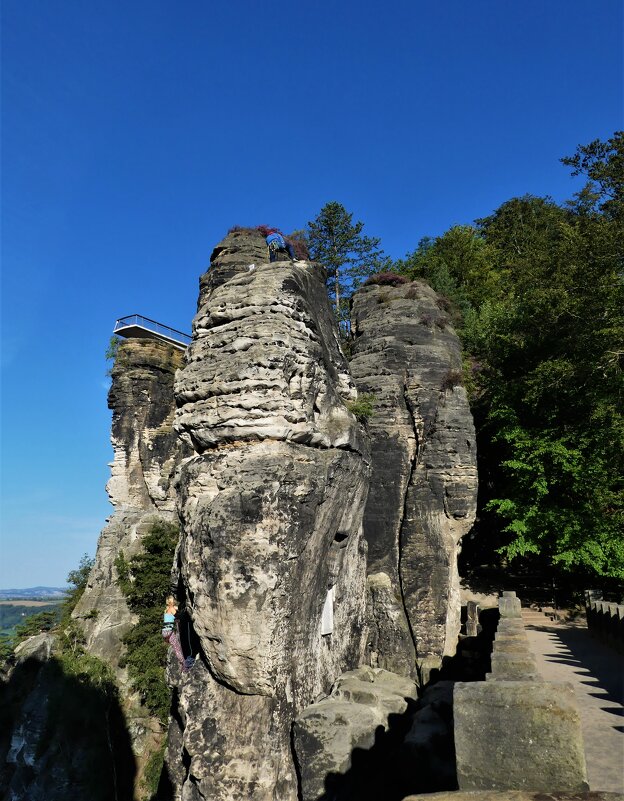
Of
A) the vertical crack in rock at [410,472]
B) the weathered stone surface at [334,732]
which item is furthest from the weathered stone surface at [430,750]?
the vertical crack in rock at [410,472]

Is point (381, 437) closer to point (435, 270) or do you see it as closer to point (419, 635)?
point (419, 635)

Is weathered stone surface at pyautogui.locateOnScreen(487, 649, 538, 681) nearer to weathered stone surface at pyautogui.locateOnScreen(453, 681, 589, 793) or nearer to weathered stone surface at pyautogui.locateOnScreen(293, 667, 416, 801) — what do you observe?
weathered stone surface at pyautogui.locateOnScreen(453, 681, 589, 793)

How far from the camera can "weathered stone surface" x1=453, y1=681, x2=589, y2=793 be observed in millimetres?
3934

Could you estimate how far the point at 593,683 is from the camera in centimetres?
872

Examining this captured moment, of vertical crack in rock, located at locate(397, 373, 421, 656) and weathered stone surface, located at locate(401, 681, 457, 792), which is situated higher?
vertical crack in rock, located at locate(397, 373, 421, 656)

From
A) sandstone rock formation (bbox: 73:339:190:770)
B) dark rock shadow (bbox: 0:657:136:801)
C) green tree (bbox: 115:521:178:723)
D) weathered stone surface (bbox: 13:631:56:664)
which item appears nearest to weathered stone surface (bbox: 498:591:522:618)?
sandstone rock formation (bbox: 73:339:190:770)

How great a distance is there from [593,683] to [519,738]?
5.85 meters

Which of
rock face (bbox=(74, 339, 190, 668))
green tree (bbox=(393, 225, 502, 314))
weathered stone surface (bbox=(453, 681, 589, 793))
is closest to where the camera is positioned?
weathered stone surface (bbox=(453, 681, 589, 793))

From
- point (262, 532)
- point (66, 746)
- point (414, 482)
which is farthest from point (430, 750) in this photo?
point (66, 746)

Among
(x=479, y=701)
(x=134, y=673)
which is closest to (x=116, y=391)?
(x=134, y=673)

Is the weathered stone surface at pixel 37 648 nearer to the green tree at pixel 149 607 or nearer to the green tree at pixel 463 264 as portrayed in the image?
the green tree at pixel 149 607

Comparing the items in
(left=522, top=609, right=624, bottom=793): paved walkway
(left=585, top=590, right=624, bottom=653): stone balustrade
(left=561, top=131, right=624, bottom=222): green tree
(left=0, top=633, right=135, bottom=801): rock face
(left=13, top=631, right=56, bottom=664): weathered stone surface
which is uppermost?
(left=561, top=131, right=624, bottom=222): green tree

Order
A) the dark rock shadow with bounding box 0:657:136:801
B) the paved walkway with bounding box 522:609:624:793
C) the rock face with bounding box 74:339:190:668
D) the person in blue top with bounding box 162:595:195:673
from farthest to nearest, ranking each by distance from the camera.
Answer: the rock face with bounding box 74:339:190:668 → the dark rock shadow with bounding box 0:657:136:801 → the person in blue top with bounding box 162:595:195:673 → the paved walkway with bounding box 522:609:624:793

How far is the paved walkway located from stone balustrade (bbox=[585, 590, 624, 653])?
19cm
